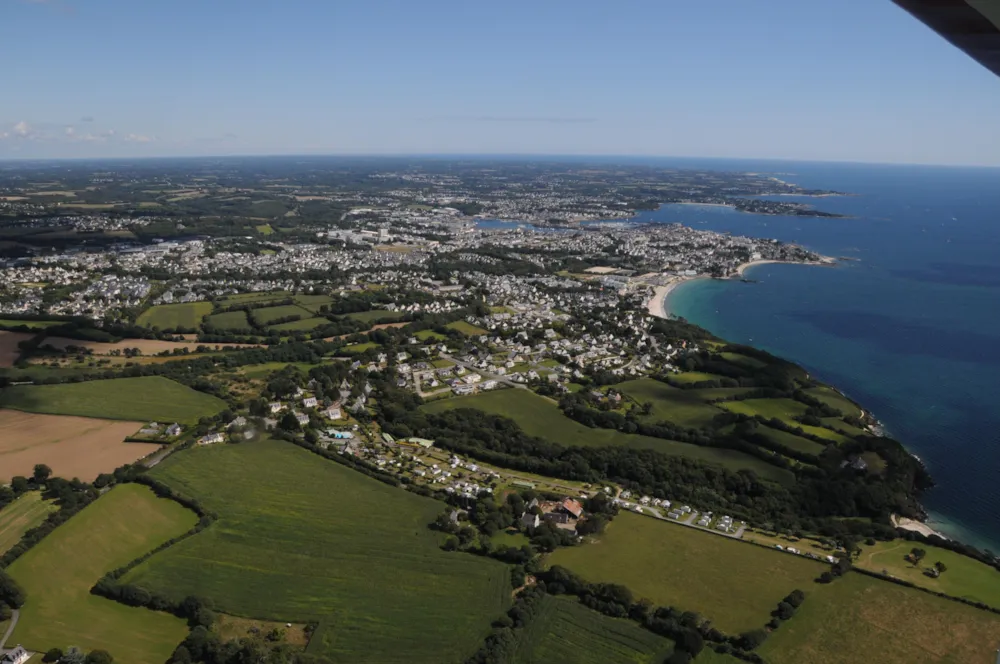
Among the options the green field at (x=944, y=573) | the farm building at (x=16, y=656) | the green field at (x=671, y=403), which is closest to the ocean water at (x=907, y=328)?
the green field at (x=944, y=573)

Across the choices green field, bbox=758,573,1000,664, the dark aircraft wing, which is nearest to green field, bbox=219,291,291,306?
green field, bbox=758,573,1000,664

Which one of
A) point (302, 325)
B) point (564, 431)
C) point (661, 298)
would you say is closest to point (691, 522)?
point (564, 431)

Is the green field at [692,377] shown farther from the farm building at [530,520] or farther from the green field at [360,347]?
the green field at [360,347]

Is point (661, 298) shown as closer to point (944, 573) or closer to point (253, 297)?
point (253, 297)

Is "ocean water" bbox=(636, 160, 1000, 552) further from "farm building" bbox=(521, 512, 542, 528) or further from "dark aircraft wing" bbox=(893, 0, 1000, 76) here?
"dark aircraft wing" bbox=(893, 0, 1000, 76)

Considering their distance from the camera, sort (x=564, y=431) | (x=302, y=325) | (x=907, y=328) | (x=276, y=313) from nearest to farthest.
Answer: (x=564, y=431) < (x=302, y=325) < (x=907, y=328) < (x=276, y=313)
